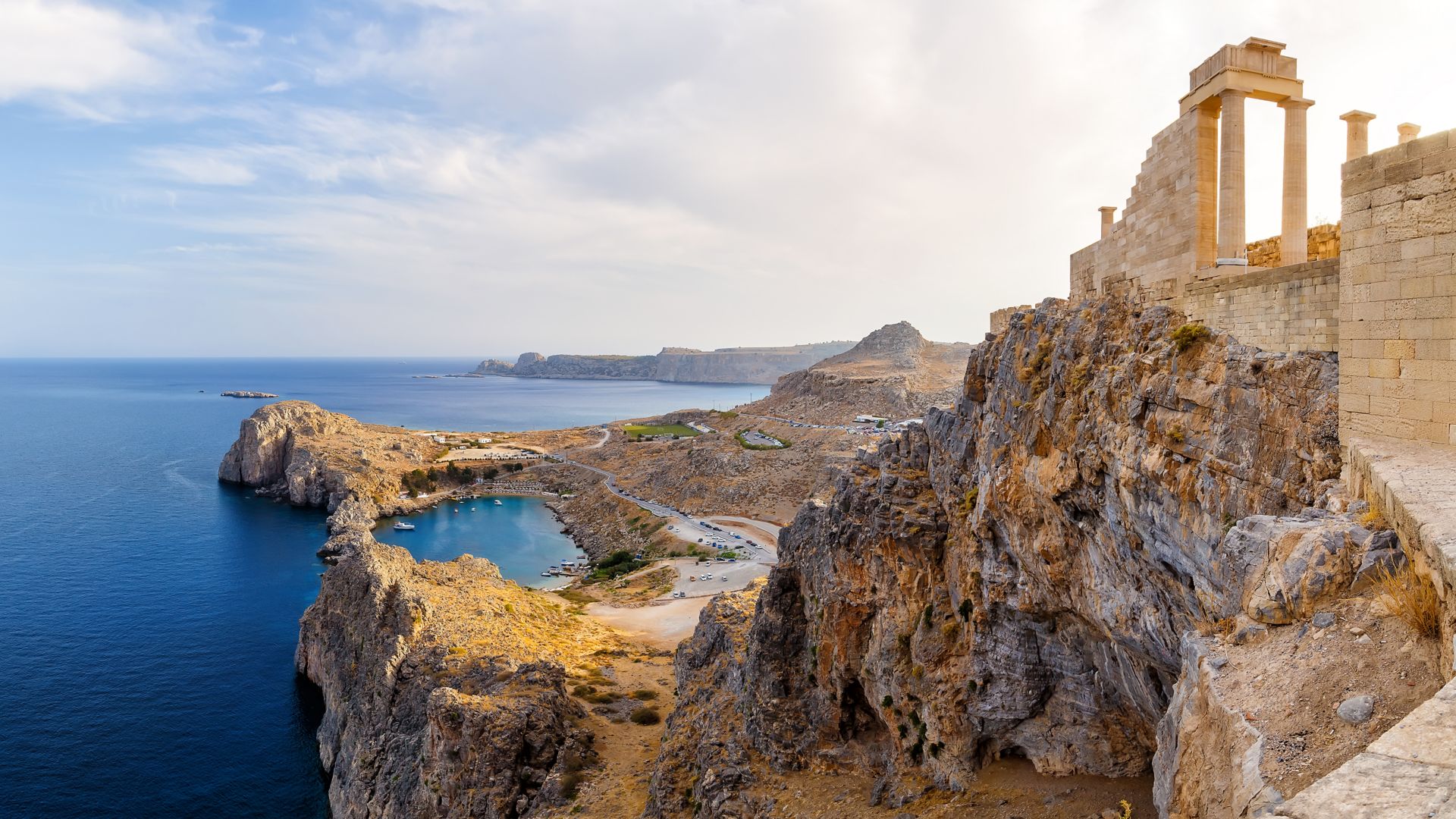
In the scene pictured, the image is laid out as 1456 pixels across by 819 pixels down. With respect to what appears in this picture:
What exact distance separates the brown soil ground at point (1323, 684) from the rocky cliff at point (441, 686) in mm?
26402

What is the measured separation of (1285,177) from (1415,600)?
11536 mm

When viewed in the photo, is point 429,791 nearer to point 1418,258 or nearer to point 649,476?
point 1418,258

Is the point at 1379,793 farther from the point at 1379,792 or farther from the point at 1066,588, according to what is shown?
the point at 1066,588

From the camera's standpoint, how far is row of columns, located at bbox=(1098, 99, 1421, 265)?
14109 mm

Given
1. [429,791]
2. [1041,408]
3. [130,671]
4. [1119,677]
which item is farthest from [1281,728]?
[130,671]

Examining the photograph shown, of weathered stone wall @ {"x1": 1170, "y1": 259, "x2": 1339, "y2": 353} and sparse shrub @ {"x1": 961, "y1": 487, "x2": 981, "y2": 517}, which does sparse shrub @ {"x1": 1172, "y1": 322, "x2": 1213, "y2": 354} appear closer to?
weathered stone wall @ {"x1": 1170, "y1": 259, "x2": 1339, "y2": 353}

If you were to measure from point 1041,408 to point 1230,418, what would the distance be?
211 inches

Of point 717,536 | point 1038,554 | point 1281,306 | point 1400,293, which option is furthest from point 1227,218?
point 717,536

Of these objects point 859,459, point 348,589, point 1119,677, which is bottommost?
point 348,589

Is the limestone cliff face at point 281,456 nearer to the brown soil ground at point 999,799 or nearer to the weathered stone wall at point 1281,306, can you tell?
the brown soil ground at point 999,799

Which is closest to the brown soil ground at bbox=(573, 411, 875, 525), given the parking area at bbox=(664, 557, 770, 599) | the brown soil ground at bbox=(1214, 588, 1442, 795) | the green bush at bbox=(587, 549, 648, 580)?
the parking area at bbox=(664, 557, 770, 599)

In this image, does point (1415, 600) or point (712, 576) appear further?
point (712, 576)

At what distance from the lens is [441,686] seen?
33844 millimetres

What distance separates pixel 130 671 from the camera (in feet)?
143
